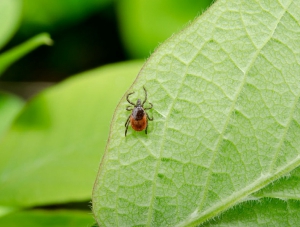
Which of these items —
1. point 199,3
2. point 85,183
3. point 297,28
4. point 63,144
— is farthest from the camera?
point 199,3

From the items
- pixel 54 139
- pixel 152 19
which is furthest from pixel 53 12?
pixel 54 139

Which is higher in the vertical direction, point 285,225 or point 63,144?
point 63,144

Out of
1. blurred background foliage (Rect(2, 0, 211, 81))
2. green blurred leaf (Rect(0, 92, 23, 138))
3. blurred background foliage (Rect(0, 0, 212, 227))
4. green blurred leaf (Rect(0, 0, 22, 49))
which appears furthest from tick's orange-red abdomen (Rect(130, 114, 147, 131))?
blurred background foliage (Rect(2, 0, 211, 81))

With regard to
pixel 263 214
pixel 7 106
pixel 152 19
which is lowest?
pixel 263 214

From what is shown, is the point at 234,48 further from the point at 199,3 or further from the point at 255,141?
the point at 199,3

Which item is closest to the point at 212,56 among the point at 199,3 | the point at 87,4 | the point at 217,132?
the point at 217,132

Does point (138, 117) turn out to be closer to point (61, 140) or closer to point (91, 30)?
point (61, 140)

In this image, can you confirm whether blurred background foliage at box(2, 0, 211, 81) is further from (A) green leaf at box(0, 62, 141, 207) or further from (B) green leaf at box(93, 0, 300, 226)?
(B) green leaf at box(93, 0, 300, 226)
